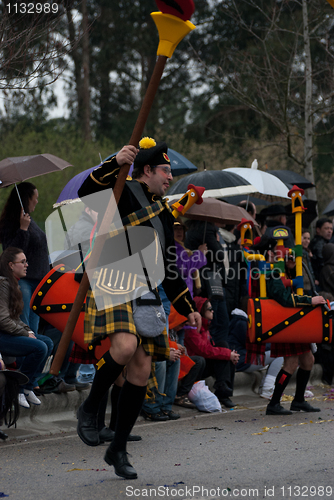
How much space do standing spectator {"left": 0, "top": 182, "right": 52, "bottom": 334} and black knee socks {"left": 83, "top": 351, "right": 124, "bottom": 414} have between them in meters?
2.47

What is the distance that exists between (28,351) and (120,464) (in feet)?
6.80

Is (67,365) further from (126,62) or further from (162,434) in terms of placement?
(126,62)

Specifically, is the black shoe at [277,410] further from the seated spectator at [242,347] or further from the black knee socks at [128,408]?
the black knee socks at [128,408]

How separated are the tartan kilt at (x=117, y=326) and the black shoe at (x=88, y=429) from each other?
1.46 ft

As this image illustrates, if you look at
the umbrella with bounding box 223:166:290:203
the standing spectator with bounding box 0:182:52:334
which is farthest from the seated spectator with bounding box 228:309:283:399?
the standing spectator with bounding box 0:182:52:334

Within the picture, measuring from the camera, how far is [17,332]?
5.55 meters

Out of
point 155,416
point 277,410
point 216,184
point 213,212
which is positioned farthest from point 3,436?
point 216,184

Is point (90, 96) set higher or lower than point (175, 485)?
higher

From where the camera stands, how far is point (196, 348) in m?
6.92

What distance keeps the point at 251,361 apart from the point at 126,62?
56.8ft

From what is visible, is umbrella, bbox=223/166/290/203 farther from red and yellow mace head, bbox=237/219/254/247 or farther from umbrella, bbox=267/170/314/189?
red and yellow mace head, bbox=237/219/254/247

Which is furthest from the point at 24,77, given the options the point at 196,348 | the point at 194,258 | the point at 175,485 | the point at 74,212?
the point at 175,485

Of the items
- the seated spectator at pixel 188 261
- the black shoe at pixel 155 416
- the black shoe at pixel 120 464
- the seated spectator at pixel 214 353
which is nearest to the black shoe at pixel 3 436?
the black shoe at pixel 155 416

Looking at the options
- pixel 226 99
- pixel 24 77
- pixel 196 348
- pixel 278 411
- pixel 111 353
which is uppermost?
pixel 226 99
